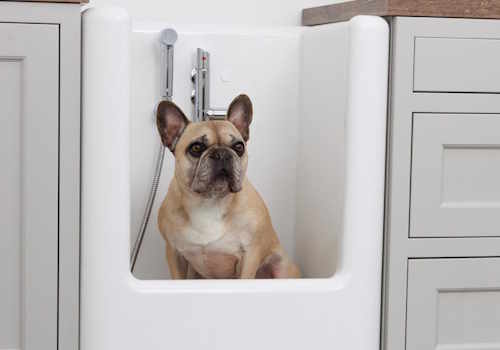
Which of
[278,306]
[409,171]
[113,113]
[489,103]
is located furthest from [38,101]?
[489,103]

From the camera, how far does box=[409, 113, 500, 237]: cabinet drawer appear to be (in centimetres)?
133

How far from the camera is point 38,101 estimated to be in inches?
47.3

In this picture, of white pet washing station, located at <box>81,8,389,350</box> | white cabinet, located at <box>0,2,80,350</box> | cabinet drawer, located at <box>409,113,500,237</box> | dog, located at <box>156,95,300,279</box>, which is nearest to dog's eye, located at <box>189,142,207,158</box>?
dog, located at <box>156,95,300,279</box>

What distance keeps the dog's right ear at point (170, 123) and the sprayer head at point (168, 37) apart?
25 centimetres

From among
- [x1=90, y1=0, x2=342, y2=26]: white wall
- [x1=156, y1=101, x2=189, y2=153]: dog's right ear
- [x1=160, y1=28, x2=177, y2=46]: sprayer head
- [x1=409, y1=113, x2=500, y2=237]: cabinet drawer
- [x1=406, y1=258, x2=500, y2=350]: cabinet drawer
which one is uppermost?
[x1=90, y1=0, x2=342, y2=26]: white wall

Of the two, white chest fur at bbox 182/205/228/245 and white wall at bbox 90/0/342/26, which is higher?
white wall at bbox 90/0/342/26

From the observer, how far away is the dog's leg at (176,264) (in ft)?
4.77

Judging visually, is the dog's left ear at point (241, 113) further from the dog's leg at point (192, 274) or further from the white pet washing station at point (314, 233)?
the dog's leg at point (192, 274)

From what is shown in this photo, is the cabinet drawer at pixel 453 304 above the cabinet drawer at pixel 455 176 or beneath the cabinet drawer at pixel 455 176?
beneath

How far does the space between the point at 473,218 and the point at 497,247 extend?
68 millimetres

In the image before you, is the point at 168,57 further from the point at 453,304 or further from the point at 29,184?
the point at 453,304

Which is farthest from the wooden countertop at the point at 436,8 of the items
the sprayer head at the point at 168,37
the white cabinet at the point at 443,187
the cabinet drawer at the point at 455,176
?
the sprayer head at the point at 168,37

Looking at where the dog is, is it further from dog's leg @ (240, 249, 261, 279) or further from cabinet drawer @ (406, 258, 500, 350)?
cabinet drawer @ (406, 258, 500, 350)

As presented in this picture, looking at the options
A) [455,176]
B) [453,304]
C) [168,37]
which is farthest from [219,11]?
[453,304]
